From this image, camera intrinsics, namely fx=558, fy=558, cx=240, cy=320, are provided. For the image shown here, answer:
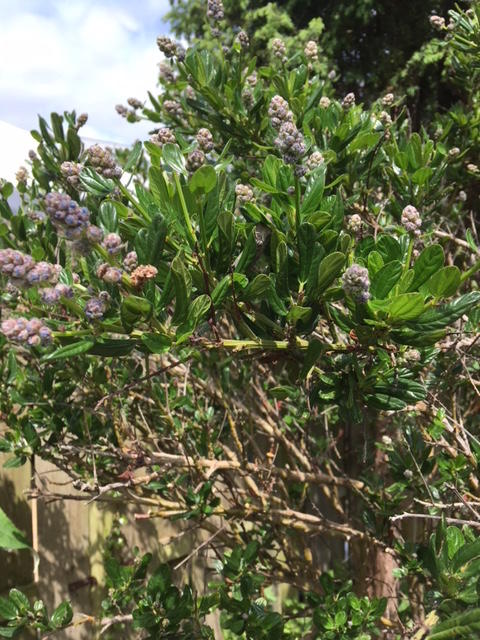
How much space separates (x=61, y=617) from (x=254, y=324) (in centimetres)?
160

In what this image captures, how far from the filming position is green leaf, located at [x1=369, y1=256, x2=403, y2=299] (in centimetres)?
111

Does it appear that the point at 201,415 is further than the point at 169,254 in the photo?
Yes

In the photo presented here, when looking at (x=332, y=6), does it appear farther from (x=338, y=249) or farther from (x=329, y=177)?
(x=338, y=249)

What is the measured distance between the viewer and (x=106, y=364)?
99.4 inches

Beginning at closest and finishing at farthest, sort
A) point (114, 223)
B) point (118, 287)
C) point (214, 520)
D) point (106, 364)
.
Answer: point (118, 287) → point (114, 223) → point (106, 364) → point (214, 520)

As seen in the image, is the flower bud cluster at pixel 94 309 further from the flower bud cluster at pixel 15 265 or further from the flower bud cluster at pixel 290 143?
the flower bud cluster at pixel 290 143

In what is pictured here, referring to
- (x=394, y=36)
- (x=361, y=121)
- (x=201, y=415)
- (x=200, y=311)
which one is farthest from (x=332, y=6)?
(x=200, y=311)

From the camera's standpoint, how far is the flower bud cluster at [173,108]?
2.41 meters

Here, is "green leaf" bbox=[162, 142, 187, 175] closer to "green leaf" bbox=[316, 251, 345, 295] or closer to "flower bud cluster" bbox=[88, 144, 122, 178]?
"flower bud cluster" bbox=[88, 144, 122, 178]

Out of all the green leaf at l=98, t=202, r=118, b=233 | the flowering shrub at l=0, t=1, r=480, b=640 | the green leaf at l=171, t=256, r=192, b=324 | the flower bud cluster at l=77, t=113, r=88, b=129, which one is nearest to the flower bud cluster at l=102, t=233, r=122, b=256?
the flowering shrub at l=0, t=1, r=480, b=640

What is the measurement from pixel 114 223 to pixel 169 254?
15 cm

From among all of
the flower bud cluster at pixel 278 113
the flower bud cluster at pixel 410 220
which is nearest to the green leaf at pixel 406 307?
the flower bud cluster at pixel 410 220

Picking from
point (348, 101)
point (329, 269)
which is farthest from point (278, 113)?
point (348, 101)

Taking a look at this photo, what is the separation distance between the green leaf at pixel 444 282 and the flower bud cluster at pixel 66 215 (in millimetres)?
684
